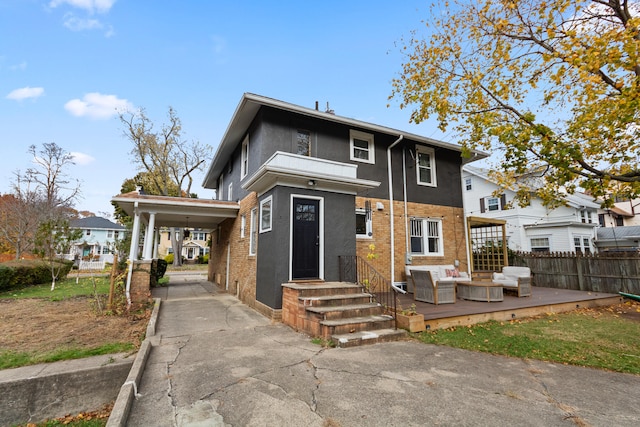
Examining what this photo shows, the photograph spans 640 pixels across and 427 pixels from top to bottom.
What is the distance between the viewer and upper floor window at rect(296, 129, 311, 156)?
9419mm

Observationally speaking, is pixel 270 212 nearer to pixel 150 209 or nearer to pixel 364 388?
pixel 364 388

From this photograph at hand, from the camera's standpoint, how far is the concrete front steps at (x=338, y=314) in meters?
5.56

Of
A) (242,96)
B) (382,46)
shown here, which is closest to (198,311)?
(242,96)

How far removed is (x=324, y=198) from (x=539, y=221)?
61.0 ft

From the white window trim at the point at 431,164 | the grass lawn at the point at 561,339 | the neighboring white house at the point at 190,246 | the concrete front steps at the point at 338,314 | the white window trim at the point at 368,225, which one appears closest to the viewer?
the grass lawn at the point at 561,339

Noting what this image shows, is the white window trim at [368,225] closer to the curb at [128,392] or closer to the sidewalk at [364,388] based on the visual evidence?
the sidewalk at [364,388]

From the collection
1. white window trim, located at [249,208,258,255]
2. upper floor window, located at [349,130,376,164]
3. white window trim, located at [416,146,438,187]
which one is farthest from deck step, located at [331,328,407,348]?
white window trim, located at [416,146,438,187]

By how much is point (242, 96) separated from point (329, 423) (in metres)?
8.27

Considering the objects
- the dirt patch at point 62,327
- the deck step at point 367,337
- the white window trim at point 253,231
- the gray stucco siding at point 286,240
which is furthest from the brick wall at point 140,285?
the deck step at point 367,337

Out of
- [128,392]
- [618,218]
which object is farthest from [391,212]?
[618,218]

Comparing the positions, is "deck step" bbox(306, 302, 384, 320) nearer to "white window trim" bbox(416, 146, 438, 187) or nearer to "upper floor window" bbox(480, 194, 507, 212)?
"white window trim" bbox(416, 146, 438, 187)

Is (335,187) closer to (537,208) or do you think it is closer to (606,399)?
(606,399)

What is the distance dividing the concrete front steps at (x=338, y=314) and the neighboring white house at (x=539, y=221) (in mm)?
13035

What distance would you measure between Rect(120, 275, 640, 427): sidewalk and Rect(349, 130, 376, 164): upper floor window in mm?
6679
